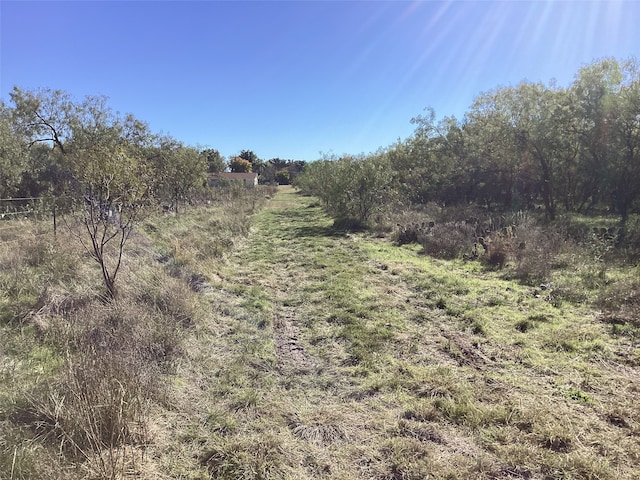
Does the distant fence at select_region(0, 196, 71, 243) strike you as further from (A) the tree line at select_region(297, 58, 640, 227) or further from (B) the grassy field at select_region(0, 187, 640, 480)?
(A) the tree line at select_region(297, 58, 640, 227)

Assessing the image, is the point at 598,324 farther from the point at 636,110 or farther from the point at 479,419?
the point at 636,110

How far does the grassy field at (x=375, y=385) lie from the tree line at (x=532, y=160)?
34.8 feet

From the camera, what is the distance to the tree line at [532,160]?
15.1 metres

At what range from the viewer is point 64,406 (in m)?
2.77

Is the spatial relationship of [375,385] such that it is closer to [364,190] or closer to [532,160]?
[364,190]

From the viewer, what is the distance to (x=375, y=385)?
3727mm

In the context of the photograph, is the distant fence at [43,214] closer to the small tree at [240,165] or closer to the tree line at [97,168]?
the tree line at [97,168]

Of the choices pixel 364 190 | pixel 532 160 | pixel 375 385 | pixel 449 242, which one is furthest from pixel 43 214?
pixel 532 160

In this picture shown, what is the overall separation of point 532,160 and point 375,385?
64.4 ft

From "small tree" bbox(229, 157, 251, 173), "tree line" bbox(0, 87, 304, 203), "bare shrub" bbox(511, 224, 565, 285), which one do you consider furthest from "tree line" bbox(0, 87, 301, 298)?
"small tree" bbox(229, 157, 251, 173)

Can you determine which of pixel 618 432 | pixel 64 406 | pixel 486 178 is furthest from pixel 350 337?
pixel 486 178

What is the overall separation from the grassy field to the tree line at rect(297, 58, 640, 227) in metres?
10.6

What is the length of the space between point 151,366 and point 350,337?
98.6 inches

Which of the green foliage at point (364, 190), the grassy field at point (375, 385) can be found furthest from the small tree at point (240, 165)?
the grassy field at point (375, 385)
